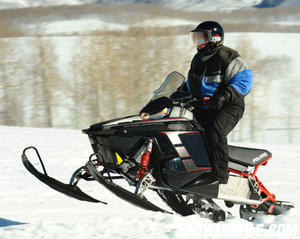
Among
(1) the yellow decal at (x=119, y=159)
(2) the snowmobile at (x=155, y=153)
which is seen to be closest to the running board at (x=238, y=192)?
(2) the snowmobile at (x=155, y=153)

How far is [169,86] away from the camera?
4.38 m

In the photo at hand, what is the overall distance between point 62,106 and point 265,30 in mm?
34130

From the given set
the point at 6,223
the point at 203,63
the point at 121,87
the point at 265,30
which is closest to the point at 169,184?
the point at 203,63

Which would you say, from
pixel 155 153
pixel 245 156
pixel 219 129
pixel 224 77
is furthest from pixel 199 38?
pixel 245 156

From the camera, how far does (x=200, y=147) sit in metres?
4.20

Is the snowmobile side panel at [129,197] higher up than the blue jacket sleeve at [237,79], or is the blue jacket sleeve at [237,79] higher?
the blue jacket sleeve at [237,79]

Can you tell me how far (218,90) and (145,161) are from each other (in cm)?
101

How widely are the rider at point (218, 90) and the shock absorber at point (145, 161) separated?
59 cm

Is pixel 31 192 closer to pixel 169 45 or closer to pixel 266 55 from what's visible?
pixel 169 45

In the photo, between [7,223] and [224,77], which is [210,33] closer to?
[224,77]

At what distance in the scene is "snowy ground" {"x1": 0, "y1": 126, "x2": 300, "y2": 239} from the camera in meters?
4.03

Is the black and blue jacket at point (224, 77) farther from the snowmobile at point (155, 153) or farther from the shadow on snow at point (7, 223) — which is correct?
the shadow on snow at point (7, 223)

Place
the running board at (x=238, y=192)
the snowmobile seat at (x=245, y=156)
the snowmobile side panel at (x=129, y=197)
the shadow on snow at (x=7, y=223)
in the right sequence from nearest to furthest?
the snowmobile side panel at (x=129, y=197) < the running board at (x=238, y=192) < the snowmobile seat at (x=245, y=156) < the shadow on snow at (x=7, y=223)

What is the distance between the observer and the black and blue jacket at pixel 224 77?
4246 mm
